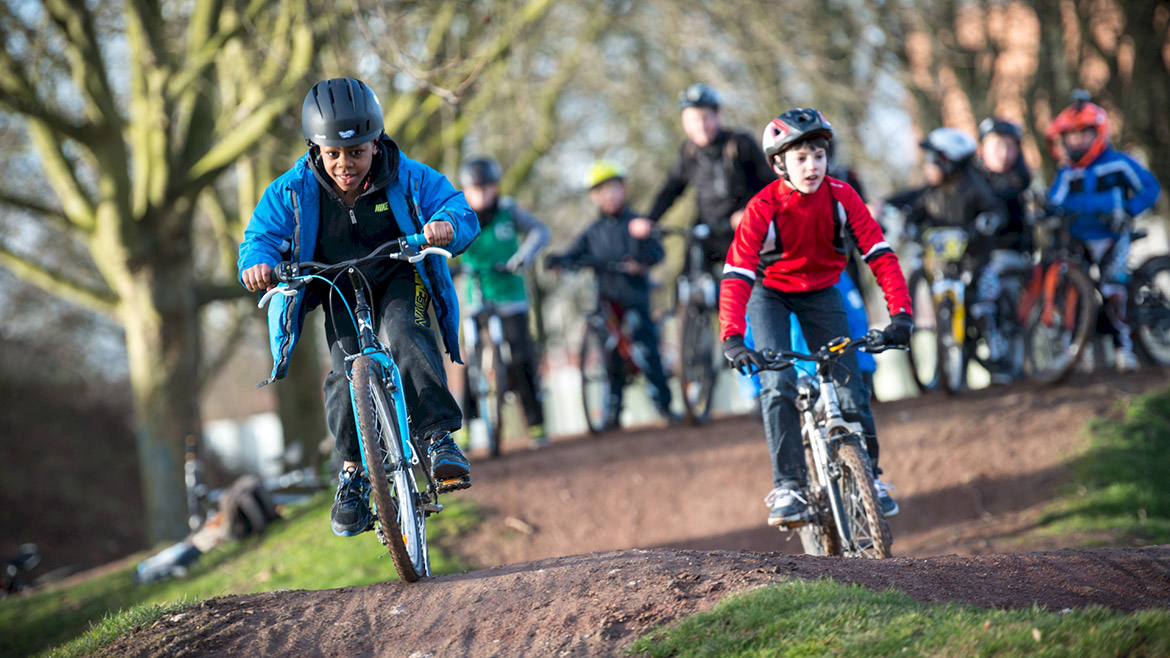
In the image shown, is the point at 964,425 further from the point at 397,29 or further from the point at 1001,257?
the point at 397,29

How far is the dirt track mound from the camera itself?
3975 millimetres

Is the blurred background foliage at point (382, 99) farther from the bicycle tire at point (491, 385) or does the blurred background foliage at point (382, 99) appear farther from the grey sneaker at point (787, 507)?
the grey sneaker at point (787, 507)

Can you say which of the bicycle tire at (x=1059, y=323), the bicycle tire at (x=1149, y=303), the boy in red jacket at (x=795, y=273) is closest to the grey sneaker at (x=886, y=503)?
the boy in red jacket at (x=795, y=273)

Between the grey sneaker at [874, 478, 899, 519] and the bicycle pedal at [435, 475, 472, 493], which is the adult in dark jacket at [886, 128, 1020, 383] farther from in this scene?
the bicycle pedal at [435, 475, 472, 493]

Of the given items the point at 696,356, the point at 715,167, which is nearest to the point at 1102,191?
the point at 715,167

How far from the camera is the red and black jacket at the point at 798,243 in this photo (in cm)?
518

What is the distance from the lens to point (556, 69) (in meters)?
17.0

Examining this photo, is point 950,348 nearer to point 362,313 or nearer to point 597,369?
point 597,369

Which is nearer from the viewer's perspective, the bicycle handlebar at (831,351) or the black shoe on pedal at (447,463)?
the black shoe on pedal at (447,463)

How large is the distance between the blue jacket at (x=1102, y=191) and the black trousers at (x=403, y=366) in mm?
6902

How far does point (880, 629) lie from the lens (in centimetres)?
348

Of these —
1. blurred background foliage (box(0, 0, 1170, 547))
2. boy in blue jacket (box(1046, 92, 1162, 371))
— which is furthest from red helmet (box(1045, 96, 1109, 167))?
blurred background foliage (box(0, 0, 1170, 547))

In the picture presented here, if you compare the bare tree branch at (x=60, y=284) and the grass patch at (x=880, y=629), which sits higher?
the bare tree branch at (x=60, y=284)

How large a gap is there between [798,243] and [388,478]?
2.32 m
